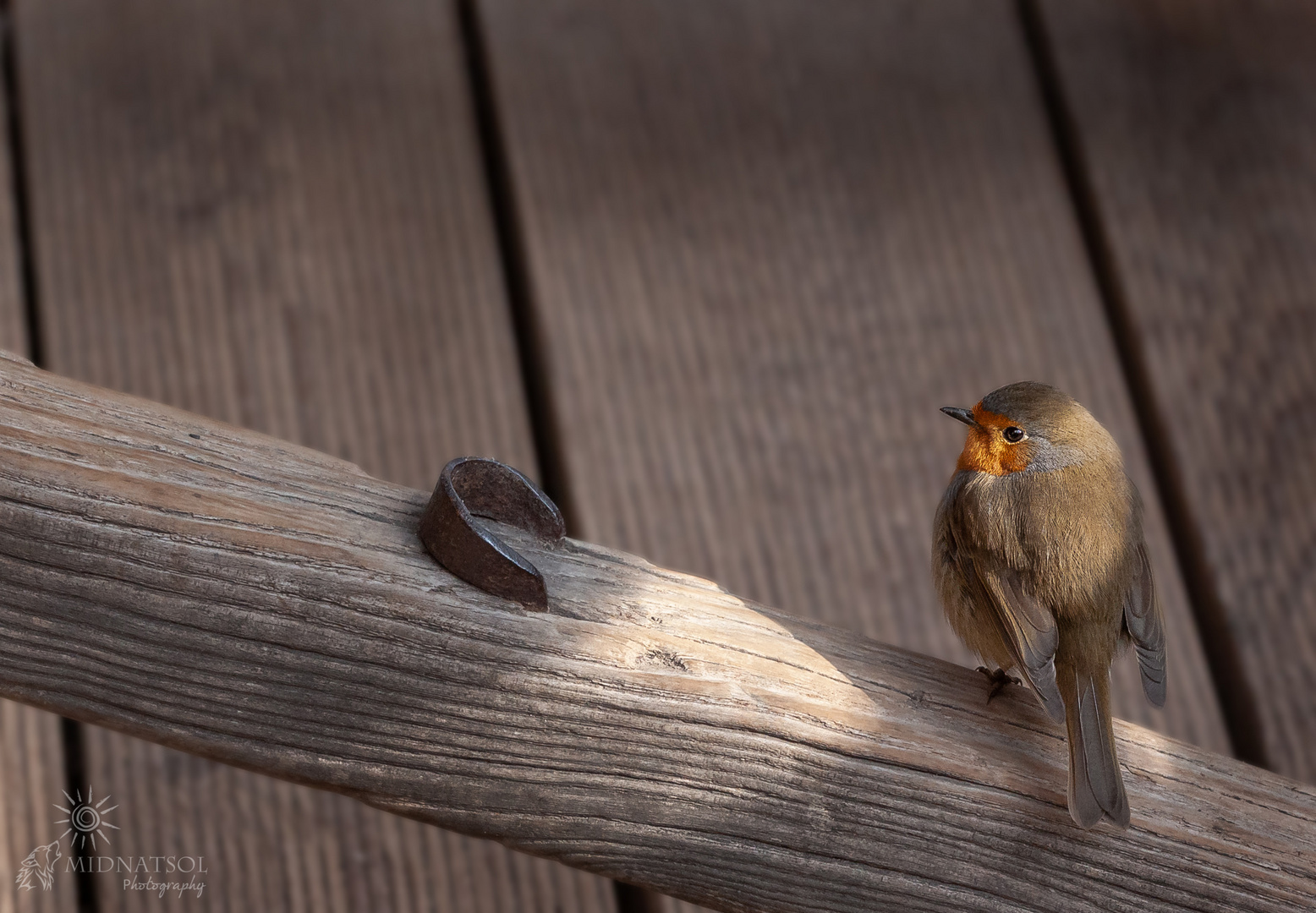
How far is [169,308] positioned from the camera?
2.09 m

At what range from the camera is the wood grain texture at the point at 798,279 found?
206cm

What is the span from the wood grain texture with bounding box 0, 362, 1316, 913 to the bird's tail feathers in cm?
4

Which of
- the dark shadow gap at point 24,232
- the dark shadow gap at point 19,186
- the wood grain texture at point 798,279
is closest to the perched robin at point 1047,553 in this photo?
the wood grain texture at point 798,279

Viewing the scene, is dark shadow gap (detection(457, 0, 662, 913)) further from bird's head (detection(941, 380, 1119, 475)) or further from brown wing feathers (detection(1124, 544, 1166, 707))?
brown wing feathers (detection(1124, 544, 1166, 707))

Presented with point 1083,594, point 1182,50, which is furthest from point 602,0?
point 1083,594

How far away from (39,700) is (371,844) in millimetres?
884

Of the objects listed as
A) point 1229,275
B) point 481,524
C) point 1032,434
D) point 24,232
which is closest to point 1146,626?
point 1032,434

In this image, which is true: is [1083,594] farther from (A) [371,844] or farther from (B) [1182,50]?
(B) [1182,50]

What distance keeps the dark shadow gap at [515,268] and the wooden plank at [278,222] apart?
0.04 m

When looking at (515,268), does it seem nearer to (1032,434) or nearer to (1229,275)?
(1032,434)

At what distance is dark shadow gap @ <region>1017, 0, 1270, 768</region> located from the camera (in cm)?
200

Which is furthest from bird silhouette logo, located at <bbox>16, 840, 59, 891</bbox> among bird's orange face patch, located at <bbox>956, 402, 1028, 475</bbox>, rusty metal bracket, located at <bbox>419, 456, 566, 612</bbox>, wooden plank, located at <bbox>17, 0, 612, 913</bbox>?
bird's orange face patch, located at <bbox>956, 402, 1028, 475</bbox>

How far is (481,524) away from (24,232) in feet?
4.97

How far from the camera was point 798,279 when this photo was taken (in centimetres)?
227
